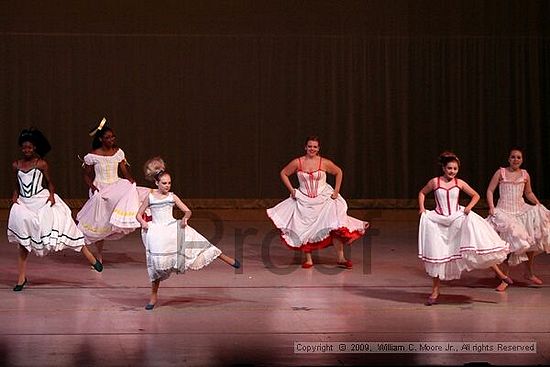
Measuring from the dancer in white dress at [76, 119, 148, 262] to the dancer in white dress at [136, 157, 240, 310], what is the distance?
1882 millimetres

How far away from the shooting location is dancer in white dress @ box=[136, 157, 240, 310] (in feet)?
26.4

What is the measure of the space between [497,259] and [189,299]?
244 centimetres

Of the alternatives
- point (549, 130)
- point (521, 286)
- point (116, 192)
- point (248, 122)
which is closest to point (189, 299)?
point (116, 192)

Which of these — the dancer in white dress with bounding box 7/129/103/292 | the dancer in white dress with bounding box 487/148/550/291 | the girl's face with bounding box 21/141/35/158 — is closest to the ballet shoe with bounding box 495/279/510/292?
the dancer in white dress with bounding box 487/148/550/291

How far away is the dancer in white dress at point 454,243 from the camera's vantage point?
8.34 metres

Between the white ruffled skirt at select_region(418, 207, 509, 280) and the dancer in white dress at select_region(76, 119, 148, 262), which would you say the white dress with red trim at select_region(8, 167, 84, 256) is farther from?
the white ruffled skirt at select_region(418, 207, 509, 280)

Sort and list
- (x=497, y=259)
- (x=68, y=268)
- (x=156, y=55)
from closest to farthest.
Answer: (x=497, y=259) < (x=68, y=268) < (x=156, y=55)

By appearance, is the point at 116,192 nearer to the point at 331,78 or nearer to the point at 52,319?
the point at 52,319

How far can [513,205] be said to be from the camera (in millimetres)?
9383

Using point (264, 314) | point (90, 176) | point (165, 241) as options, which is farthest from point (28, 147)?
point (264, 314)

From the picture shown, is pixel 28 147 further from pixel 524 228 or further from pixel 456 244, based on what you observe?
pixel 524 228

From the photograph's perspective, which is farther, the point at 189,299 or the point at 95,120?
the point at 95,120

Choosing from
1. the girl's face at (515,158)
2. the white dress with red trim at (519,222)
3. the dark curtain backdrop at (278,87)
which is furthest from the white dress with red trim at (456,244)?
the dark curtain backdrop at (278,87)

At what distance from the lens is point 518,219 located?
9.30 meters
